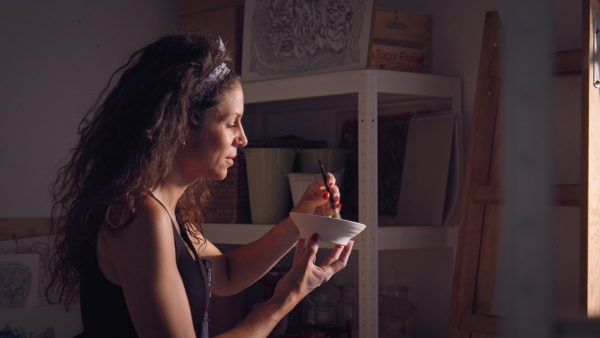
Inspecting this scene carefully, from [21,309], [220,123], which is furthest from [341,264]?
[21,309]

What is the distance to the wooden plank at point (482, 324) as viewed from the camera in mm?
1726

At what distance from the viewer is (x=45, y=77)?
2.49m

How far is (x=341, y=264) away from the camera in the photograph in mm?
1580

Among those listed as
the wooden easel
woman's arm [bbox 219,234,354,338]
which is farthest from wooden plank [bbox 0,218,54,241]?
the wooden easel

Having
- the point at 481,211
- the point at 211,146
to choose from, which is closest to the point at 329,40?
the point at 481,211

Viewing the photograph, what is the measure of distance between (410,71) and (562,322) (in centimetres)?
183

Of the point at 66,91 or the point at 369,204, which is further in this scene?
the point at 66,91

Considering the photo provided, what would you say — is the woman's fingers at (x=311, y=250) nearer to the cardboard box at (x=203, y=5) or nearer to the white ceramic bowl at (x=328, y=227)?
the white ceramic bowl at (x=328, y=227)

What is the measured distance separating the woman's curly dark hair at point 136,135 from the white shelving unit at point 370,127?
2.10 feet

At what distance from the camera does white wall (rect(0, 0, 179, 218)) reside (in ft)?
7.82

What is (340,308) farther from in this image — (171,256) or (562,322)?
(562,322)

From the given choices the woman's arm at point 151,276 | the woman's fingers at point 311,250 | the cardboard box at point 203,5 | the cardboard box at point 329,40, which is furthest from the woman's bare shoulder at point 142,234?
the cardboard box at point 203,5

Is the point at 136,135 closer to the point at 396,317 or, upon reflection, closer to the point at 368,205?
the point at 368,205

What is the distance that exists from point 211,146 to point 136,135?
160 mm
